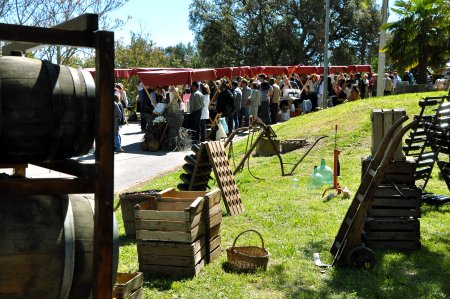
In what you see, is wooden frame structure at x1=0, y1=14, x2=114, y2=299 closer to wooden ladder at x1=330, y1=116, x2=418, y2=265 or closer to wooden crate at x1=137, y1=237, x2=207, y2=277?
wooden crate at x1=137, y1=237, x2=207, y2=277

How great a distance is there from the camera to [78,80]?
3471 mm

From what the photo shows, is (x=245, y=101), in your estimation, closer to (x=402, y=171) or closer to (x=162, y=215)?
(x=402, y=171)

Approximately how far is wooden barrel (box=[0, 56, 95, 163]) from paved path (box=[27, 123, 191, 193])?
347 inches

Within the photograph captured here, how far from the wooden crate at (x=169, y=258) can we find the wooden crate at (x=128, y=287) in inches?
45.9

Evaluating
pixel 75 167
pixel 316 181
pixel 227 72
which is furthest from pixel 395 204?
pixel 227 72

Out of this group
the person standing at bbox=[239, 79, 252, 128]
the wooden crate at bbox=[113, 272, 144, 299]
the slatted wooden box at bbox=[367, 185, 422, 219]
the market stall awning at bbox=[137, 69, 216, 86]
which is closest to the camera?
the wooden crate at bbox=[113, 272, 144, 299]

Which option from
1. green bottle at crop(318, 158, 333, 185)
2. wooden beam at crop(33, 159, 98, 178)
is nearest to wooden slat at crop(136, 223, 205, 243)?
wooden beam at crop(33, 159, 98, 178)

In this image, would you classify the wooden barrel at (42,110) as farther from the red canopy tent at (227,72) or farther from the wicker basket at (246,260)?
the red canopy tent at (227,72)

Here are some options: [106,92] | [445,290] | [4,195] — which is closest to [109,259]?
[4,195]

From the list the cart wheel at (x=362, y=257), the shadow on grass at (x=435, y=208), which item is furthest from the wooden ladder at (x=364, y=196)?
the shadow on grass at (x=435, y=208)

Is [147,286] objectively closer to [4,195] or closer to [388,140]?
[388,140]

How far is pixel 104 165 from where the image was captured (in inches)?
133

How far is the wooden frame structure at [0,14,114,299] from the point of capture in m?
3.27

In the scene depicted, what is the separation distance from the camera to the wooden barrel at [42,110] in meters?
3.27
